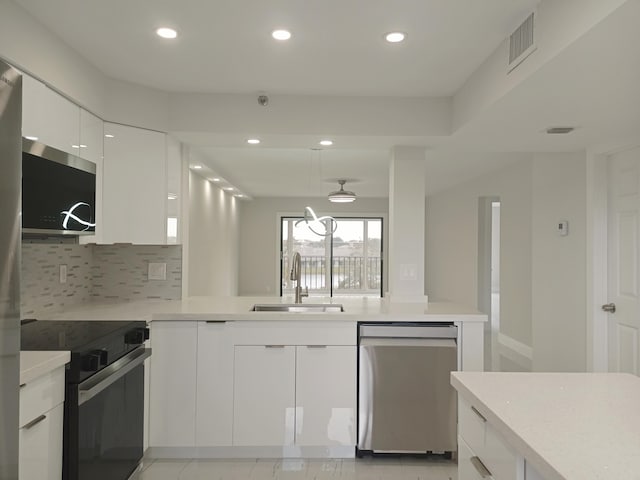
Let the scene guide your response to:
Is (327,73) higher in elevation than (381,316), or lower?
higher

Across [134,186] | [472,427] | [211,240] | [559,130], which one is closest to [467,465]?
[472,427]

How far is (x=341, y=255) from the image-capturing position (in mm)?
11422

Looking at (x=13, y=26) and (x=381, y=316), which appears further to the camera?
(x=381, y=316)

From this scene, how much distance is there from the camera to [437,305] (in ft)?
11.7

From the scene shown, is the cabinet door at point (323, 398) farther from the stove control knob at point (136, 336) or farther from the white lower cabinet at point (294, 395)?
the stove control knob at point (136, 336)

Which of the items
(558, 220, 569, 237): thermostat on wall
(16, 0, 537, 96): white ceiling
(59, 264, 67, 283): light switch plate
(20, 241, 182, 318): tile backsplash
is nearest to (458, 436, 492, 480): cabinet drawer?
(16, 0, 537, 96): white ceiling

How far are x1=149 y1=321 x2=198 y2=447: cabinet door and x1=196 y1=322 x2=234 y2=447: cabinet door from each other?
0.04 meters

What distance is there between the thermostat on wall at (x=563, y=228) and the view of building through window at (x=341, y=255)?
22.9 feet

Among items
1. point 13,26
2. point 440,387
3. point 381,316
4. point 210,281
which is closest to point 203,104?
point 13,26

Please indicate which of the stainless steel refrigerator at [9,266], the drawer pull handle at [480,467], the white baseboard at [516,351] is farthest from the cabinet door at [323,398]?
the white baseboard at [516,351]

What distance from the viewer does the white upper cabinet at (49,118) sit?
2.30 meters

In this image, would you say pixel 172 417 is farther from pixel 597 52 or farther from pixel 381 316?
pixel 597 52

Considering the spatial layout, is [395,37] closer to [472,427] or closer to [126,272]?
[472,427]

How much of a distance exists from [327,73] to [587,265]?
2555 millimetres
